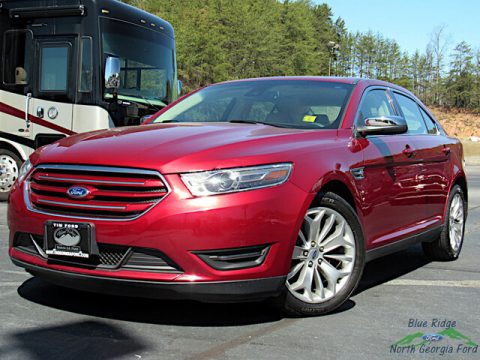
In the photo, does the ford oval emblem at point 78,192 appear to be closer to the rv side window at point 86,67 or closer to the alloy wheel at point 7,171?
the rv side window at point 86,67

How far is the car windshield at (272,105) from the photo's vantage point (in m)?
4.60

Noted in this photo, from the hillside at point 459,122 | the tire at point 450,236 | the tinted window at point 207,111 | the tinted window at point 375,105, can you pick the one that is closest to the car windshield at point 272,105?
the tinted window at point 207,111

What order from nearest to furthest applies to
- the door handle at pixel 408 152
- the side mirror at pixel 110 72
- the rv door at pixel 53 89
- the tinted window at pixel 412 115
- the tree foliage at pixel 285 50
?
1. the door handle at pixel 408 152
2. the tinted window at pixel 412 115
3. the side mirror at pixel 110 72
4. the rv door at pixel 53 89
5. the tree foliage at pixel 285 50

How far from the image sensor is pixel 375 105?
511 cm

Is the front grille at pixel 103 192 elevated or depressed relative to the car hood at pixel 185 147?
depressed

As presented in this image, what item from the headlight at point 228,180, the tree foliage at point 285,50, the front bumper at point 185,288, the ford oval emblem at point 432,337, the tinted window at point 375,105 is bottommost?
the ford oval emblem at point 432,337

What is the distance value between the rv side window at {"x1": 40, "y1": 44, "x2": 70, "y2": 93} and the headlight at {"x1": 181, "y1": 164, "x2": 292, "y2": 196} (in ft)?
21.5

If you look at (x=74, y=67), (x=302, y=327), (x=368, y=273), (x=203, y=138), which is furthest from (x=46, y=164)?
(x=74, y=67)

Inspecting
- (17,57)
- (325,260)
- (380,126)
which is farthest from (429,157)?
(17,57)

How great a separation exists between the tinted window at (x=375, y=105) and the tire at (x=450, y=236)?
118 cm

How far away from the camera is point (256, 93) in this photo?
5031 millimetres

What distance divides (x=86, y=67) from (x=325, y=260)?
6.33m

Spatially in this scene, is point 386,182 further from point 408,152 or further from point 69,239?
point 69,239

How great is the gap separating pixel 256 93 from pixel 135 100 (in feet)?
17.2
